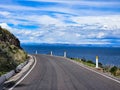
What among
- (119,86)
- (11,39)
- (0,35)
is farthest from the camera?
(11,39)

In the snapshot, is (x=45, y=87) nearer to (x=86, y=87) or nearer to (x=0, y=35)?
(x=86, y=87)

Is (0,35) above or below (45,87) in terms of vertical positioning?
above

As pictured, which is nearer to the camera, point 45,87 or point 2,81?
point 45,87

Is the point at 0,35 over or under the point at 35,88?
over

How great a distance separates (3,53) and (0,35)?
13967mm

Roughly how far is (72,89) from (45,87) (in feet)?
4.68

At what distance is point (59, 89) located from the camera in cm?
1605

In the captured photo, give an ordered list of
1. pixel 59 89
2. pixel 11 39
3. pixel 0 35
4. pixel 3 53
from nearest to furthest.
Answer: pixel 59 89, pixel 3 53, pixel 0 35, pixel 11 39

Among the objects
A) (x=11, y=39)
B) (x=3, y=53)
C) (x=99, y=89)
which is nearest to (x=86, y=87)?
(x=99, y=89)

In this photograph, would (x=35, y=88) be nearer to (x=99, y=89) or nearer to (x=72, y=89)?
(x=72, y=89)

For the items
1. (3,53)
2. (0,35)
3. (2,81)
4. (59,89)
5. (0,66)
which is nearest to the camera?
(59,89)

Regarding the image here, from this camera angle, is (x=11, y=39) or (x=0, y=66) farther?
(x=11, y=39)

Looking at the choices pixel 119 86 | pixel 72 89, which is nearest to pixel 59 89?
pixel 72 89

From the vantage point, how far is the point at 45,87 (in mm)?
16844
